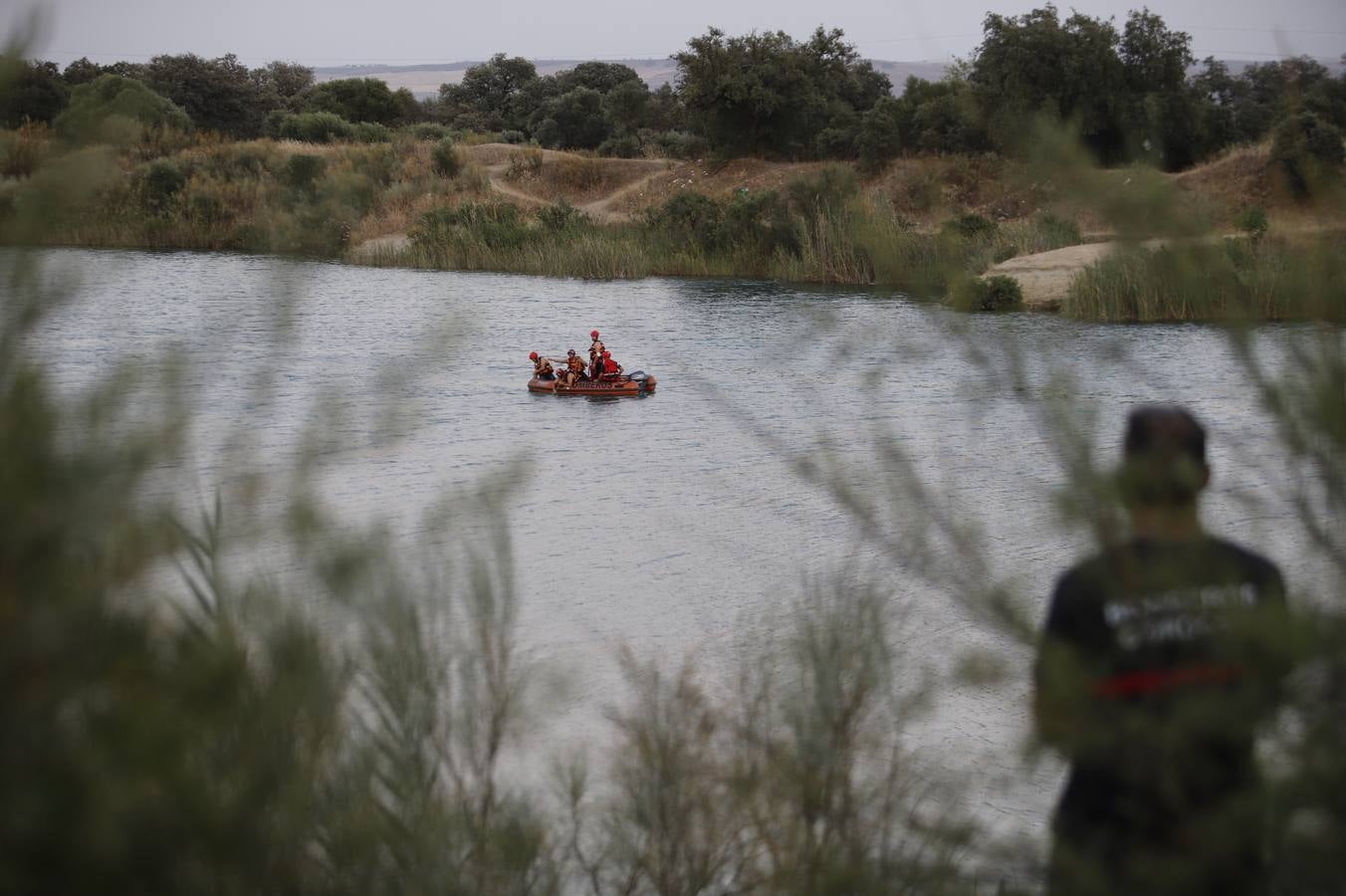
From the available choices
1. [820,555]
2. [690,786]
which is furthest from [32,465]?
[820,555]

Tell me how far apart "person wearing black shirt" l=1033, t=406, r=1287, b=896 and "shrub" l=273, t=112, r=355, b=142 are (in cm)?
5242

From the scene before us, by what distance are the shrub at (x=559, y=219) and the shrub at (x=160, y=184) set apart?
949 centimetres

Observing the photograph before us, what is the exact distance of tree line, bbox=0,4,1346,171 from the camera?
45.0 feet

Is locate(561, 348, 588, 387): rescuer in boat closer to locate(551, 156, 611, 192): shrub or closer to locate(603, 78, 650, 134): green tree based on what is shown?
locate(551, 156, 611, 192): shrub

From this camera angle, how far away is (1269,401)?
2.88 meters

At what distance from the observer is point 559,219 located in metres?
37.5

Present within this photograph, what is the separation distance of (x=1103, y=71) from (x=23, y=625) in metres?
28.7

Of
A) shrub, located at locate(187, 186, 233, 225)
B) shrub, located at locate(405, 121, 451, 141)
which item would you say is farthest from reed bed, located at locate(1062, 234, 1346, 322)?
shrub, located at locate(405, 121, 451, 141)

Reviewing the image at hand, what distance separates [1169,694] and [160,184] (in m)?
35.7

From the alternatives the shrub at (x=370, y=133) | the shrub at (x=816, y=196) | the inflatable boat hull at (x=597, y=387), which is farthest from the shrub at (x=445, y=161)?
the inflatable boat hull at (x=597, y=387)

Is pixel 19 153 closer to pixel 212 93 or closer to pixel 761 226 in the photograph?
pixel 761 226

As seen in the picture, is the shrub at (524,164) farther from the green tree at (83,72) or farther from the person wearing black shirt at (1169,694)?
the person wearing black shirt at (1169,694)

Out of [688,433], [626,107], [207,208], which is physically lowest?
[688,433]

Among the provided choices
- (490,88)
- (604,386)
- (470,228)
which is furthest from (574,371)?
(490,88)
